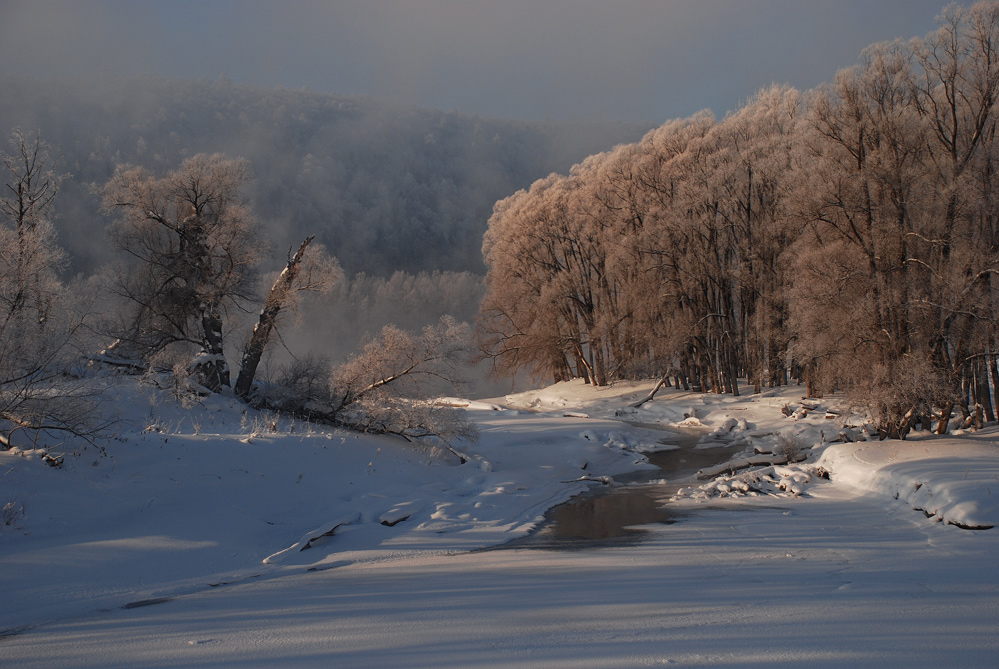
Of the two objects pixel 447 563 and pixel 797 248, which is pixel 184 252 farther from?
→ pixel 797 248

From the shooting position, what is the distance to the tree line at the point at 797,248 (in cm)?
1441

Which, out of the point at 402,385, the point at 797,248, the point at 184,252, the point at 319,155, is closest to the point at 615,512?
the point at 402,385

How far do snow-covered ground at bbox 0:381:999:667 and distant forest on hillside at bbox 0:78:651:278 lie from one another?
55243 mm

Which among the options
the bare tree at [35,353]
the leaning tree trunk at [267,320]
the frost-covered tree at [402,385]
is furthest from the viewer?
the leaning tree trunk at [267,320]

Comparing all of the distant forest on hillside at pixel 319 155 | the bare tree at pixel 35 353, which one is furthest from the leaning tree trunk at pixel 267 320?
the distant forest on hillside at pixel 319 155

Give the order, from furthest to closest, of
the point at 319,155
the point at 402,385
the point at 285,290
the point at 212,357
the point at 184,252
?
1. the point at 319,155
2. the point at 184,252
3. the point at 285,290
4. the point at 212,357
5. the point at 402,385

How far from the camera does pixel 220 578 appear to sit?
6.66 m

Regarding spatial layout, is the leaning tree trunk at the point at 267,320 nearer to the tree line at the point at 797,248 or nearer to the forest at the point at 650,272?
the forest at the point at 650,272

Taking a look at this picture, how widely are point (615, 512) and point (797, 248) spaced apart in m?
11.3

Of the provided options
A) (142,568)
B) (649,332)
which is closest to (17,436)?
(142,568)

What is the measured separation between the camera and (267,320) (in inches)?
680

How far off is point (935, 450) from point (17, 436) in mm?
15535

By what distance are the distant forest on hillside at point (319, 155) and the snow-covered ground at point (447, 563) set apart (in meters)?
55.2

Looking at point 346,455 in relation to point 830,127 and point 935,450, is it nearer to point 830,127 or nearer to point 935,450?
point 935,450
